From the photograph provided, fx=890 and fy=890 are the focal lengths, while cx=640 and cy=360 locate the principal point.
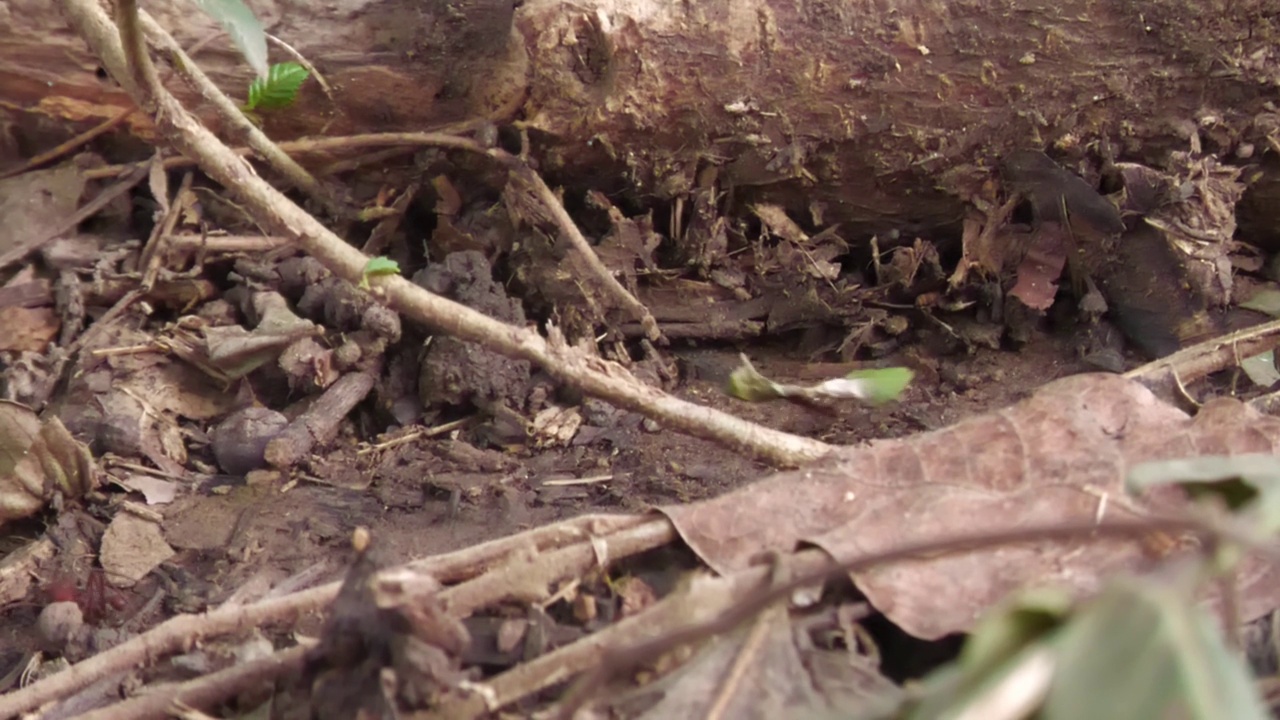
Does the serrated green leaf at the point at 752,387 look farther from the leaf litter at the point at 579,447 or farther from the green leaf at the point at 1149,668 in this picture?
the green leaf at the point at 1149,668

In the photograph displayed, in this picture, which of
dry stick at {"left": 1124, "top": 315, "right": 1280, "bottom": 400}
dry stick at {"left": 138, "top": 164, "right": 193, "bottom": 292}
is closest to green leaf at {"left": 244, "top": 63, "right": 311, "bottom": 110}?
dry stick at {"left": 138, "top": 164, "right": 193, "bottom": 292}

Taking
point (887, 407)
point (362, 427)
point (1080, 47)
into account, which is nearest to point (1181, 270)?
point (1080, 47)

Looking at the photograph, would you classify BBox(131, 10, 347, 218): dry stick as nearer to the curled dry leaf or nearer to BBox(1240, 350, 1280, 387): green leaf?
the curled dry leaf

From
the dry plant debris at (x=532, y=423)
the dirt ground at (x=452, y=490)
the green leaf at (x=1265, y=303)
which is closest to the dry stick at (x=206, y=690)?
the dry plant debris at (x=532, y=423)

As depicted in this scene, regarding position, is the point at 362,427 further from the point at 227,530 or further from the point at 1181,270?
the point at 1181,270

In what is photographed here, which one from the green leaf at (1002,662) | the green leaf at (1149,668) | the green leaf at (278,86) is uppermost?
the green leaf at (278,86)

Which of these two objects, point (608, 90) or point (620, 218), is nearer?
point (608, 90)

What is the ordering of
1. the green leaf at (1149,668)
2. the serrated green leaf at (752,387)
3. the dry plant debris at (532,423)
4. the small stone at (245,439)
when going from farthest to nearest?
the small stone at (245,439), the serrated green leaf at (752,387), the dry plant debris at (532,423), the green leaf at (1149,668)
